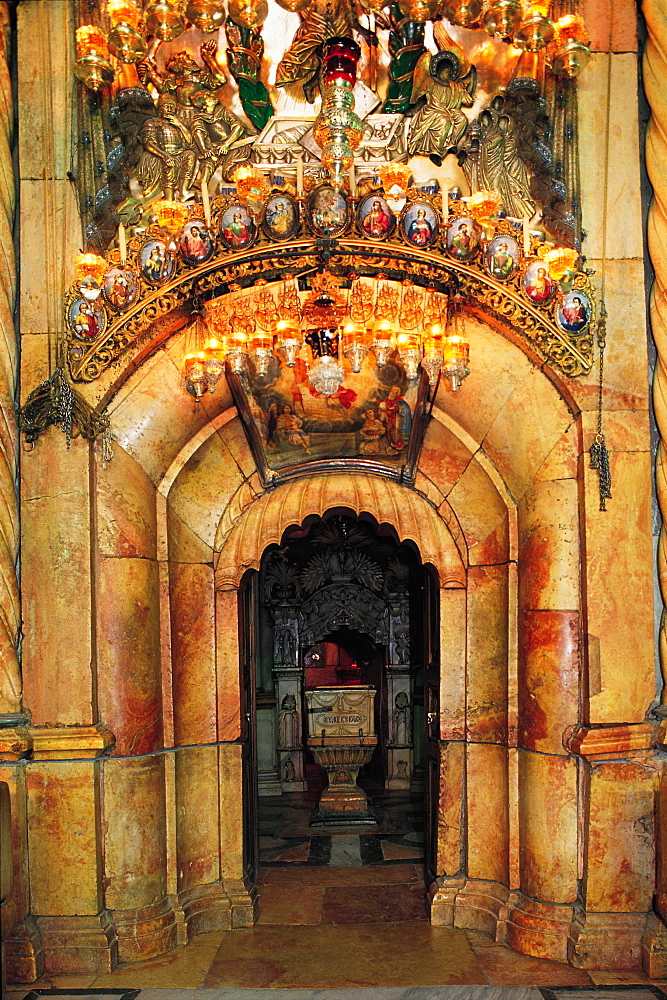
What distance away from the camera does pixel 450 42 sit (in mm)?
4996

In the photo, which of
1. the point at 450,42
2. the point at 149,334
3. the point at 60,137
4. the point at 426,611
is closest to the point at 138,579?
the point at 149,334

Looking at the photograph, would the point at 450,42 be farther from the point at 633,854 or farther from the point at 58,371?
the point at 633,854

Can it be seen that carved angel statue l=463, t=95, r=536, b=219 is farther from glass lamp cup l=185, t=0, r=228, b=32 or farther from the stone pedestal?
the stone pedestal

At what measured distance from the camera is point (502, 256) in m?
4.79

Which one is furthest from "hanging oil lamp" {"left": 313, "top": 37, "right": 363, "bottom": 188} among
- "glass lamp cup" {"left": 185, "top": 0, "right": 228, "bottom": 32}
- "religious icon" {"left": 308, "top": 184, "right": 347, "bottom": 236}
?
"glass lamp cup" {"left": 185, "top": 0, "right": 228, "bottom": 32}

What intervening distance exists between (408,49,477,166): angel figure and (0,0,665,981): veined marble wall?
0.72 meters

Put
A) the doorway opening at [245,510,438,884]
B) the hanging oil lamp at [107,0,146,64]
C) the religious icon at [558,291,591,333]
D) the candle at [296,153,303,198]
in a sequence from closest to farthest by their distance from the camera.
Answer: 1. the hanging oil lamp at [107,0,146,64]
2. the candle at [296,153,303,198]
3. the religious icon at [558,291,591,333]
4. the doorway opening at [245,510,438,884]

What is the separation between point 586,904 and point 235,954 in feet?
6.92

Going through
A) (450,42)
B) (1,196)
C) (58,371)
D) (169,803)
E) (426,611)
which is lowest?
(169,803)

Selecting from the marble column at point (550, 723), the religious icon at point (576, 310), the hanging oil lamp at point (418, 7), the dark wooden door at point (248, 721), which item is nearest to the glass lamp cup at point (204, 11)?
the hanging oil lamp at point (418, 7)

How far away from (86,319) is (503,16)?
8.93ft

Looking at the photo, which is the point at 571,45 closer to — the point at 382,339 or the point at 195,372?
the point at 382,339

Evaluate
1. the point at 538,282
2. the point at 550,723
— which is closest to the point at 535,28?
the point at 538,282

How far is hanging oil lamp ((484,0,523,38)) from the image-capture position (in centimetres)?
383
